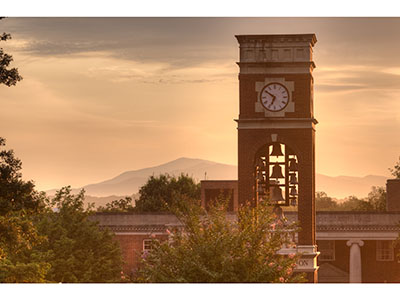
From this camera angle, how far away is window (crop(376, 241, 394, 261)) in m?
55.5

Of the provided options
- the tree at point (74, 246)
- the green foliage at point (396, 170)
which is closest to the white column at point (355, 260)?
the tree at point (74, 246)

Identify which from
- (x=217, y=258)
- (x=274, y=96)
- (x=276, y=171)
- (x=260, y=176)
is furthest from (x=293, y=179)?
(x=217, y=258)

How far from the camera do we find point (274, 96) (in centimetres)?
3712

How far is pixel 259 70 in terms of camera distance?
118 feet

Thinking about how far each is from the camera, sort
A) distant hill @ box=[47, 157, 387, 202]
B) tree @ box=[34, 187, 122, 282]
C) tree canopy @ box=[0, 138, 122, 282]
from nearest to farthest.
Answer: tree canopy @ box=[0, 138, 122, 282]
tree @ box=[34, 187, 122, 282]
distant hill @ box=[47, 157, 387, 202]

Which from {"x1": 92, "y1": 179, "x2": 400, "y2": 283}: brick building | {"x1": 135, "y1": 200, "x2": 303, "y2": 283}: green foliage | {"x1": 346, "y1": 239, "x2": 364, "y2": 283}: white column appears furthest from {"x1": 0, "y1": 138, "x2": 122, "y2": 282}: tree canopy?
{"x1": 346, "y1": 239, "x2": 364, "y2": 283}: white column

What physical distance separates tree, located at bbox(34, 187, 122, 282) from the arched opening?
7656 millimetres

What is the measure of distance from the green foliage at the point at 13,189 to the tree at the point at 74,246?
11864mm

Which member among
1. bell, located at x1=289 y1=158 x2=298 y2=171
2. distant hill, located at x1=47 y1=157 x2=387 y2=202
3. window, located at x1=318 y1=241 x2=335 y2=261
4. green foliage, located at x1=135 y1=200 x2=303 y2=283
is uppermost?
distant hill, located at x1=47 y1=157 x2=387 y2=202

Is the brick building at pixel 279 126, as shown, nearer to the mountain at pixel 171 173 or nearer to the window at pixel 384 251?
the window at pixel 384 251

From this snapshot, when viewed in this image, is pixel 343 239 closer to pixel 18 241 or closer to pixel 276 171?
pixel 276 171

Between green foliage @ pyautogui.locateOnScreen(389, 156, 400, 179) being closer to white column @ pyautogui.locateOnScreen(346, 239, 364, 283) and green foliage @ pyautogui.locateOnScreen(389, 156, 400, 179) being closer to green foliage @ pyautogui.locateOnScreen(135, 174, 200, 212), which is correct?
green foliage @ pyautogui.locateOnScreen(135, 174, 200, 212)

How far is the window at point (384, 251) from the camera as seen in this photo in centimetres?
5550

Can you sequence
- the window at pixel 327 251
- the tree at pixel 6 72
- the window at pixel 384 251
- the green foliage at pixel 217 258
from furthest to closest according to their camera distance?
the window at pixel 327 251, the window at pixel 384 251, the tree at pixel 6 72, the green foliage at pixel 217 258
